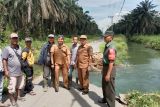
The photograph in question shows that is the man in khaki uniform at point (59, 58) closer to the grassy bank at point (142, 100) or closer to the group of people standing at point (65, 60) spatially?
the group of people standing at point (65, 60)

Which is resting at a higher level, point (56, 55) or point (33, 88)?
point (56, 55)

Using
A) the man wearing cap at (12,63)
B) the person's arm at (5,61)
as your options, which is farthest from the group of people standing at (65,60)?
the person's arm at (5,61)

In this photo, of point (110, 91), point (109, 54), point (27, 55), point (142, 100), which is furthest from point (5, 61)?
point (142, 100)

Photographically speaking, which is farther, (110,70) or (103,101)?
(103,101)

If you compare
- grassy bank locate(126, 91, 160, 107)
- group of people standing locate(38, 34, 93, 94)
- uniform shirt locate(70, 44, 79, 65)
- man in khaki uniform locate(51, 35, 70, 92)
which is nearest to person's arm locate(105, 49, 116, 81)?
grassy bank locate(126, 91, 160, 107)

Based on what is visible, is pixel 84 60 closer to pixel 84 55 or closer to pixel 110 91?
pixel 84 55

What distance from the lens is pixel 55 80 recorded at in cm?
1125

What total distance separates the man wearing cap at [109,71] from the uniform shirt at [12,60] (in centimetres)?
229

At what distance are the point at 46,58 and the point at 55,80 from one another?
792mm

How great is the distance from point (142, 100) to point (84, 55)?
240 centimetres

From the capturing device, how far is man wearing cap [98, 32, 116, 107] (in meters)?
8.37

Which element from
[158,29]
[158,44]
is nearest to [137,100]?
[158,44]

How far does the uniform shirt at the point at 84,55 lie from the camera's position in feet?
35.1

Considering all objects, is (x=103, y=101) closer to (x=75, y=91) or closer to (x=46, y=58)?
(x=75, y=91)
